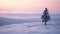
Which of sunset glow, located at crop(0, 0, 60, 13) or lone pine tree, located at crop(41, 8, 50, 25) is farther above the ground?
sunset glow, located at crop(0, 0, 60, 13)

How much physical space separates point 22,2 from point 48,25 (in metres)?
0.59

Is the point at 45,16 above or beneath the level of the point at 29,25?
above

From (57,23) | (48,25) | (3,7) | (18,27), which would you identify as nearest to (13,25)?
(18,27)

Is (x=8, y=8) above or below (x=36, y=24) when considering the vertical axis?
above

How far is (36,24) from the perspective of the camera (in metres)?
1.67

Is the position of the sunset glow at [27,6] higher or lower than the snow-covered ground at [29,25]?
higher

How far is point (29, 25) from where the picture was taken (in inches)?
65.4

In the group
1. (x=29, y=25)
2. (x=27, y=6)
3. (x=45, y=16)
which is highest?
(x=27, y=6)

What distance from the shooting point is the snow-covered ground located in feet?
5.38

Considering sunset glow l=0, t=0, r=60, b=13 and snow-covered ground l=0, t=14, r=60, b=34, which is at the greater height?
sunset glow l=0, t=0, r=60, b=13

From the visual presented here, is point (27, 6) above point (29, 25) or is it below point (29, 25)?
above

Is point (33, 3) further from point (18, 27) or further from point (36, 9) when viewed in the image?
point (18, 27)

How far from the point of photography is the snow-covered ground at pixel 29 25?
164 centimetres

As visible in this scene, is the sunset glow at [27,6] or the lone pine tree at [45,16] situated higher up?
the sunset glow at [27,6]
